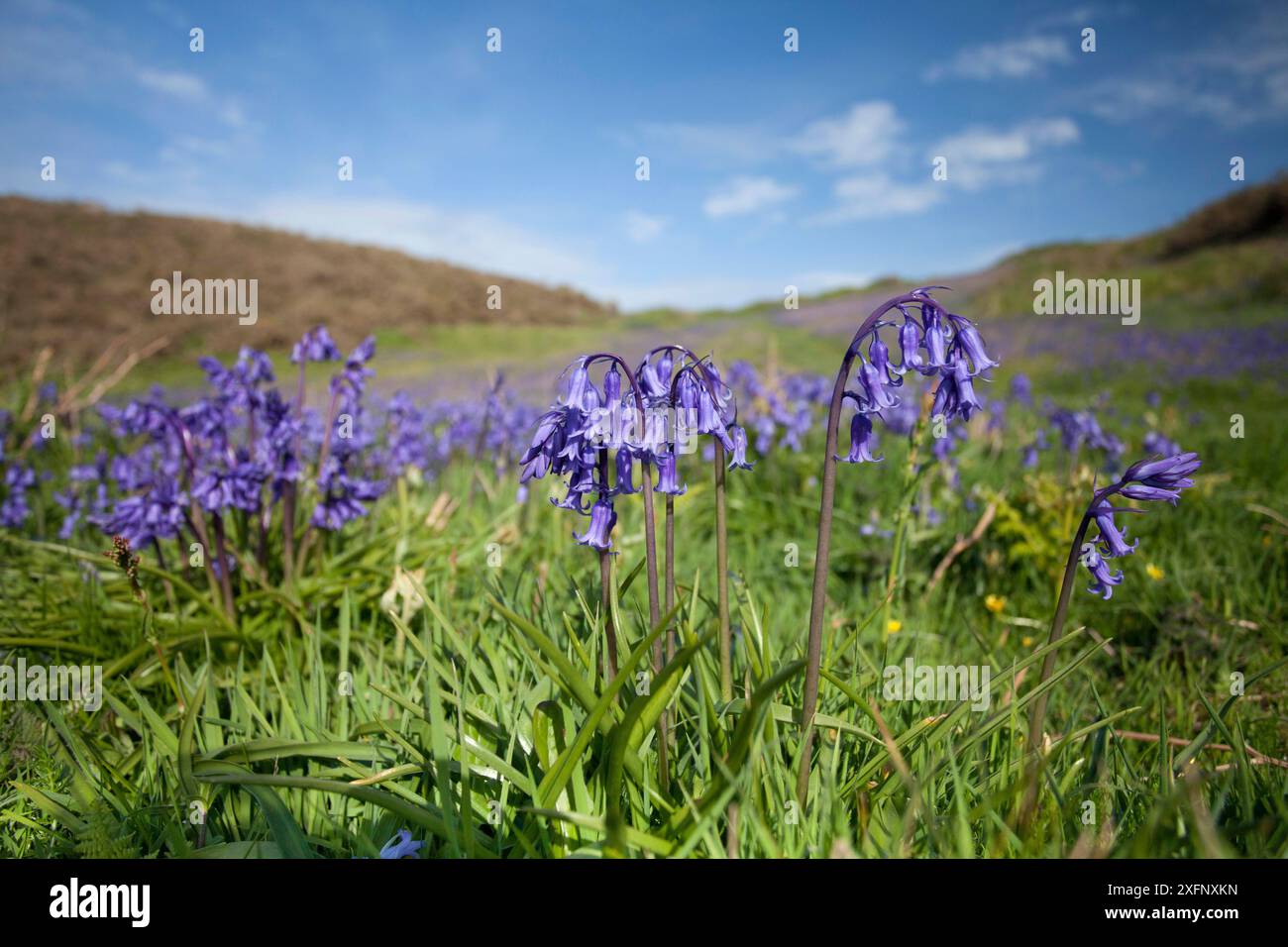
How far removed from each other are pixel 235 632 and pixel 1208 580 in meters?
5.29

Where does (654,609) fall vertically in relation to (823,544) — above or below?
below

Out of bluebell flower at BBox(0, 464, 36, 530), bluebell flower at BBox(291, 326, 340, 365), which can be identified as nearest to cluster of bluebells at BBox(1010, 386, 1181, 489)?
bluebell flower at BBox(291, 326, 340, 365)

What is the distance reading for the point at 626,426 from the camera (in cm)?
180

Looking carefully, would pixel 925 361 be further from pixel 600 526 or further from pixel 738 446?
pixel 600 526

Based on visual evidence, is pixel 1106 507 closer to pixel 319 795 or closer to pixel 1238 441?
pixel 319 795

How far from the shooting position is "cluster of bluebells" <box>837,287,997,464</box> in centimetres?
174

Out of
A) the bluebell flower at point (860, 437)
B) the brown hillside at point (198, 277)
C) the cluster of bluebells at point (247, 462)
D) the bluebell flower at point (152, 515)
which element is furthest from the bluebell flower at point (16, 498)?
the brown hillside at point (198, 277)

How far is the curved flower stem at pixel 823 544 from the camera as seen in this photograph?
1733 millimetres

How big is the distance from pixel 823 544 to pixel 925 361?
50 centimetres

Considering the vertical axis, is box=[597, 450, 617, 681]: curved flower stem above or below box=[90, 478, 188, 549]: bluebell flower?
below

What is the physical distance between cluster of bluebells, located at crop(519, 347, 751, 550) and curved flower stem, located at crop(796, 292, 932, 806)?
0.21 metres

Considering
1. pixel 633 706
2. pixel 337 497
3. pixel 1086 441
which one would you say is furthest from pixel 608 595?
pixel 1086 441

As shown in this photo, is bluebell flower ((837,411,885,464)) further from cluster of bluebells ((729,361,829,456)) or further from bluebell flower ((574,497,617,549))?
cluster of bluebells ((729,361,829,456))

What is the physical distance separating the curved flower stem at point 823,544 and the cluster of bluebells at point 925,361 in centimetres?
2
